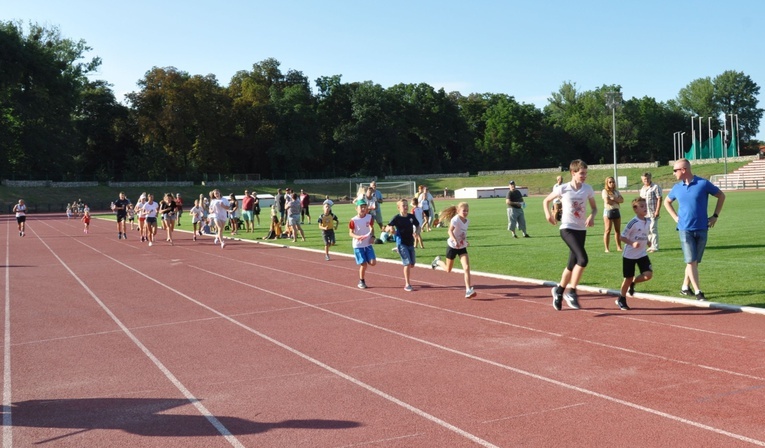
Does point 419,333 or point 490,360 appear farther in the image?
point 419,333

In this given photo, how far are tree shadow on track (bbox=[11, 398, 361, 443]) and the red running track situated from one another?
22mm

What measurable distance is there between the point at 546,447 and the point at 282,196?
23.0 m

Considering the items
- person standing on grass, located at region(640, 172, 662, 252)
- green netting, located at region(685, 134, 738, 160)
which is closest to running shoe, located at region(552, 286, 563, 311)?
person standing on grass, located at region(640, 172, 662, 252)

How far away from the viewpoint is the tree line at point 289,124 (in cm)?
7831

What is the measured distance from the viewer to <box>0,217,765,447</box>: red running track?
545cm

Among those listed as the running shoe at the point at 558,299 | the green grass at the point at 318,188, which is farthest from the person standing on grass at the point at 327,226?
the green grass at the point at 318,188

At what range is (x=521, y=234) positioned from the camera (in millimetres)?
21812

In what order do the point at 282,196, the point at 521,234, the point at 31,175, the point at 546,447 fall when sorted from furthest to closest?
1. the point at 31,175
2. the point at 282,196
3. the point at 521,234
4. the point at 546,447

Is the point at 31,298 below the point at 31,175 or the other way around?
below

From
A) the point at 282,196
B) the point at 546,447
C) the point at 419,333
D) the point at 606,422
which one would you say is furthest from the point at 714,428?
the point at 282,196

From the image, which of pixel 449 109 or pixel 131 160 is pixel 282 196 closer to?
pixel 131 160

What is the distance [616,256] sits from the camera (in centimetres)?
1541

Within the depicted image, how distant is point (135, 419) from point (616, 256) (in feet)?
38.9

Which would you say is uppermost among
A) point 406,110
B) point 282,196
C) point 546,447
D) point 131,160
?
point 406,110
